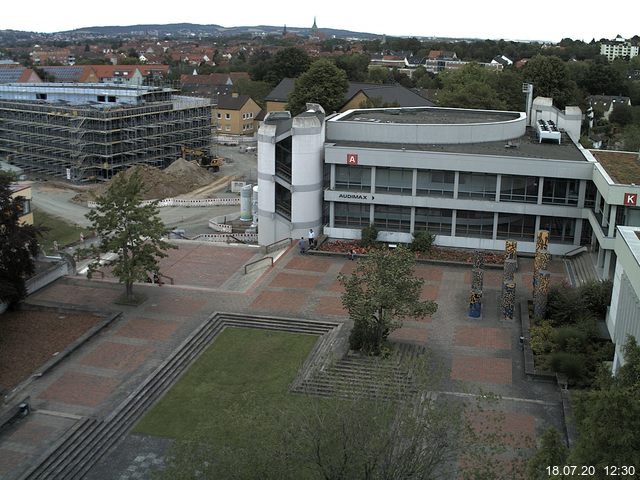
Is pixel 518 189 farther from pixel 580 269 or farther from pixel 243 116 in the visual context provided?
pixel 243 116

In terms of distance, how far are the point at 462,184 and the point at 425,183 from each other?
7.08 ft

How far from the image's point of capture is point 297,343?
31438mm

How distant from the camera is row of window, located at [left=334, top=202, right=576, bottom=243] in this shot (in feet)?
141

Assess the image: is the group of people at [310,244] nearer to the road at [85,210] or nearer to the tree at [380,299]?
the tree at [380,299]

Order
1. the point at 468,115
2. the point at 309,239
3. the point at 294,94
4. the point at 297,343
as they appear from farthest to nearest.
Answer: the point at 294,94 < the point at 468,115 < the point at 309,239 < the point at 297,343

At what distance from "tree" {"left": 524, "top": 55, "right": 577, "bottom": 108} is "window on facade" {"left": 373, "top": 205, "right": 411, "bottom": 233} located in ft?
171

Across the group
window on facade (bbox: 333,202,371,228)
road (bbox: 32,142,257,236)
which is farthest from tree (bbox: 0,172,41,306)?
road (bbox: 32,142,257,236)

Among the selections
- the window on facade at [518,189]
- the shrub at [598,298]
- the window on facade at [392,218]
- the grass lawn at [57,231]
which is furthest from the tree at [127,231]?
the window on facade at [518,189]

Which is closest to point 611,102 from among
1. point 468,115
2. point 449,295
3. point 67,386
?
point 468,115

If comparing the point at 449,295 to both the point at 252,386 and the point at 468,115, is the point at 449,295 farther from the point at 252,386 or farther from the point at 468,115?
the point at 468,115

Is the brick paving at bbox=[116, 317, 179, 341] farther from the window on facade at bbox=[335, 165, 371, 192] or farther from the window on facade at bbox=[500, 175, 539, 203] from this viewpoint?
the window on facade at bbox=[500, 175, 539, 203]

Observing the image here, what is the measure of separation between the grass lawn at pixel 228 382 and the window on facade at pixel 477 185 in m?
16.3

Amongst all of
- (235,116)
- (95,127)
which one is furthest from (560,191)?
(235,116)

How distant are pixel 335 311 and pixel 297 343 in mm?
3643
